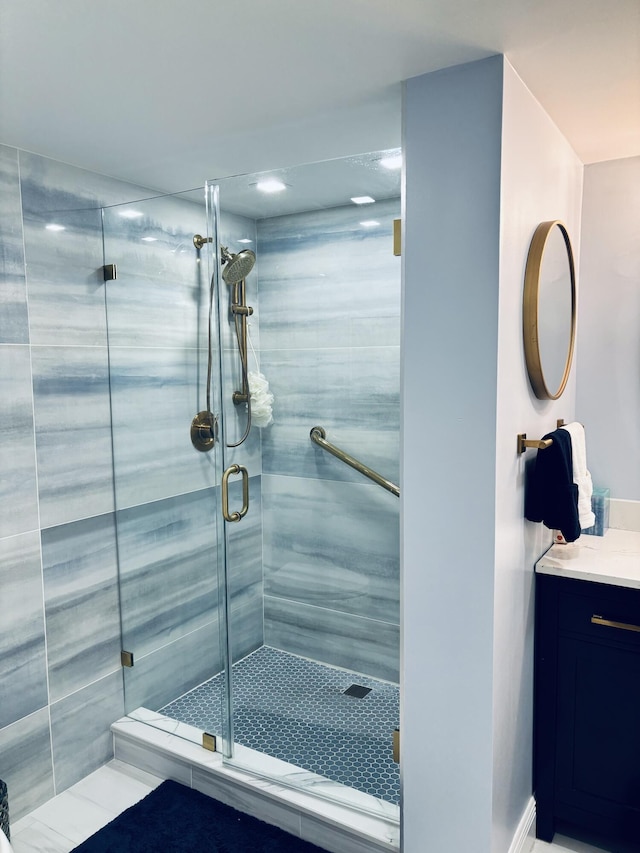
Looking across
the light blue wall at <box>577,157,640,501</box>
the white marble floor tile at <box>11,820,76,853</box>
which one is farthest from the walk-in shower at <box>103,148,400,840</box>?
the light blue wall at <box>577,157,640,501</box>

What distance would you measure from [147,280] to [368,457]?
1125 mm

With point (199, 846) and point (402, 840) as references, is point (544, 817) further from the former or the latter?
point (199, 846)

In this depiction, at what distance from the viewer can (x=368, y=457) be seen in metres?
1.97

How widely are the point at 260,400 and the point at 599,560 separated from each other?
1208mm

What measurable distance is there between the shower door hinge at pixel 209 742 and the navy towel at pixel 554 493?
4.55 feet

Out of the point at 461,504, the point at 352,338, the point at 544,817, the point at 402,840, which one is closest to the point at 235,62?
the point at 352,338

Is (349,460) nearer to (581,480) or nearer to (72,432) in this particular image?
(581,480)

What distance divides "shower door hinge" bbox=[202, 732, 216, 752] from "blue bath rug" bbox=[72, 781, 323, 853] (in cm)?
15

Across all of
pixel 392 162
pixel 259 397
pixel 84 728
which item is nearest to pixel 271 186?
pixel 392 162

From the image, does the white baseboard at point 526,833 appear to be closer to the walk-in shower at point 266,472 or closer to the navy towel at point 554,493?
the walk-in shower at point 266,472

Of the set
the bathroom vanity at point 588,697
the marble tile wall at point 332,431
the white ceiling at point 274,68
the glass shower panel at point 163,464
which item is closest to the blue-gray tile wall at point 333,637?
the marble tile wall at point 332,431

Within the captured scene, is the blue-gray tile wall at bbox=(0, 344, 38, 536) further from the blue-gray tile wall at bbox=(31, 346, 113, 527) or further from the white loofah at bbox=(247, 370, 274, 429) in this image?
the white loofah at bbox=(247, 370, 274, 429)

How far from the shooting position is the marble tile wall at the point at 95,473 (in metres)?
2.10

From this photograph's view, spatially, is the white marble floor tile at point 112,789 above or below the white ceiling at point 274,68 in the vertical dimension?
below
